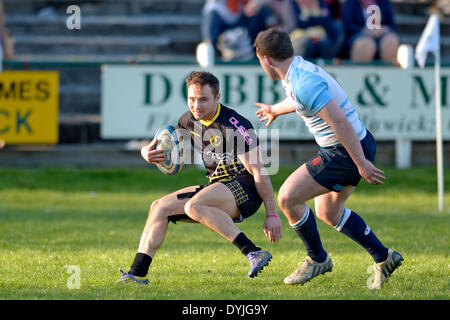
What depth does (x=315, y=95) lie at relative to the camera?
5375 mm

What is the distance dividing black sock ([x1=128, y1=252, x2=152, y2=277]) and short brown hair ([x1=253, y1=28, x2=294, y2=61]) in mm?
1628

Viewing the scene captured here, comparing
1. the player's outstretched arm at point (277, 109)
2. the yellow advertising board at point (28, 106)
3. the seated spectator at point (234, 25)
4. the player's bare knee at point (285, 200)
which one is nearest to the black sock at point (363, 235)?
the player's bare knee at point (285, 200)

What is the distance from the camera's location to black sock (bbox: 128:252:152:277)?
578cm

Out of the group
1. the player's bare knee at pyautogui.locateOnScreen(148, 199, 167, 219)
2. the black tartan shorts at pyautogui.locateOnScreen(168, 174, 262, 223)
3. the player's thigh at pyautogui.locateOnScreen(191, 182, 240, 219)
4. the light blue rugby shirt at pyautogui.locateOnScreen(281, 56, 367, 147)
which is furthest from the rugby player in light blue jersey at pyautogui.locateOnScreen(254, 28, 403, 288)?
the player's bare knee at pyautogui.locateOnScreen(148, 199, 167, 219)

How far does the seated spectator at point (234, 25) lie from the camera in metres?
15.1

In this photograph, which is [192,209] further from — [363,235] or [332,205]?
[363,235]

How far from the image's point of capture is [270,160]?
13547 mm

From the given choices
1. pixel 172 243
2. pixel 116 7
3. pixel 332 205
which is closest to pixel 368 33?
pixel 116 7

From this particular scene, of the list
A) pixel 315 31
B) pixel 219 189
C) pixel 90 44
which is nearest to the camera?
pixel 219 189

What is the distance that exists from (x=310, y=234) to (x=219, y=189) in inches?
29.4

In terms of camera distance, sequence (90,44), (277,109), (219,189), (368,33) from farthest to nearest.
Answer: (90,44) < (368,33) < (277,109) < (219,189)

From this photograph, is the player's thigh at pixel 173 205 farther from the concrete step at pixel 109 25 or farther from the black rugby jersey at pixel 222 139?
the concrete step at pixel 109 25

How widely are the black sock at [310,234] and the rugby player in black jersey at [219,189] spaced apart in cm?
24

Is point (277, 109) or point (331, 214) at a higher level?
point (277, 109)
